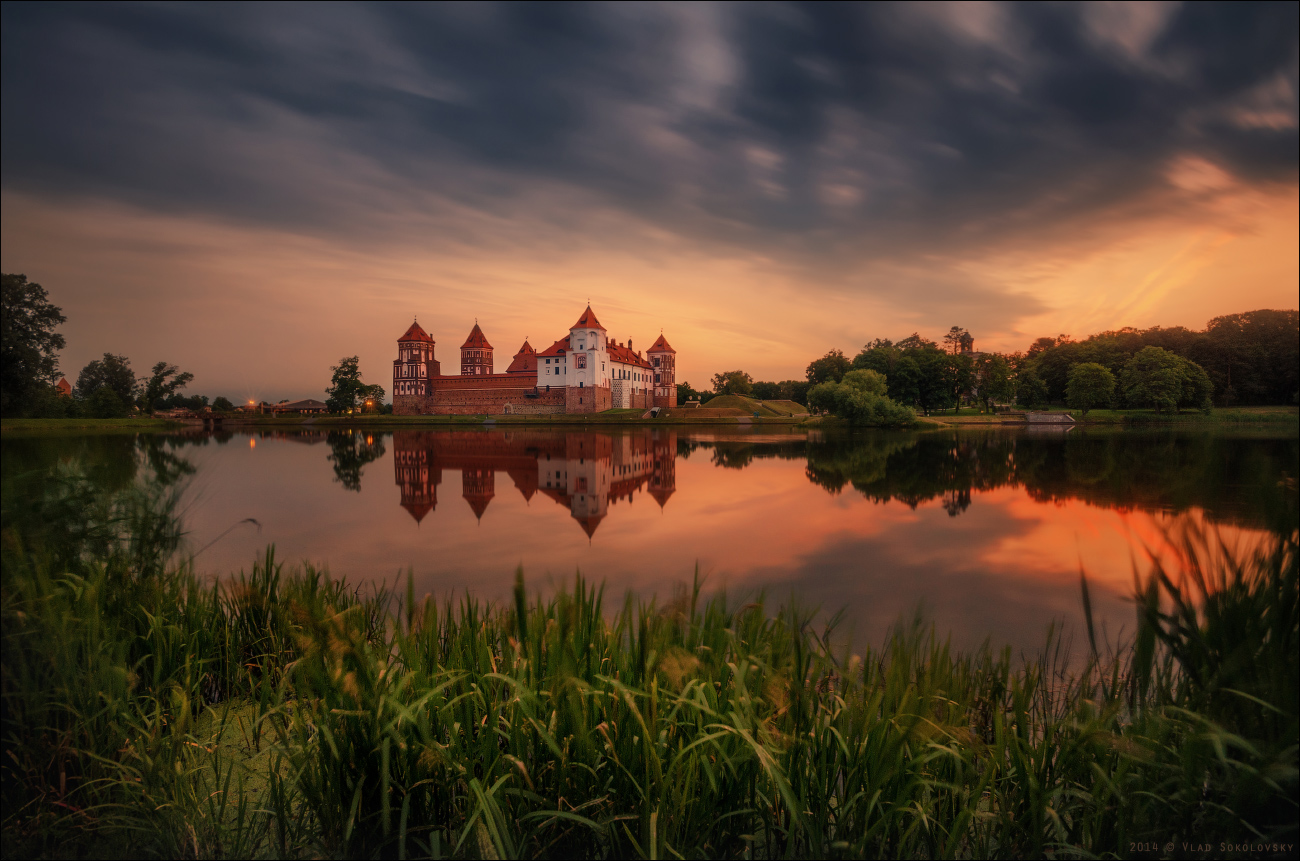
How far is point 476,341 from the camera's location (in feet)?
314

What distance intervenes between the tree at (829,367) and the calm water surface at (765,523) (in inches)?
2982

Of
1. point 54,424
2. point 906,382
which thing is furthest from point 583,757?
point 906,382

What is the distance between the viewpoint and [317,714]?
2.37 metres

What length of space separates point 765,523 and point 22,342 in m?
8.20

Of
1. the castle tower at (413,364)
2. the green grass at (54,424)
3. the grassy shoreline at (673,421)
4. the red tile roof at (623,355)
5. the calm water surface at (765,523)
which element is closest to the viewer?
the calm water surface at (765,523)

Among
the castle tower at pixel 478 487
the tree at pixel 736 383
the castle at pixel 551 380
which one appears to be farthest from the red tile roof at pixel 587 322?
the castle tower at pixel 478 487

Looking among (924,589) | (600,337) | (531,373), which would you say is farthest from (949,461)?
(531,373)

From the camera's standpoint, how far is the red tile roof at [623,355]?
8100 centimetres

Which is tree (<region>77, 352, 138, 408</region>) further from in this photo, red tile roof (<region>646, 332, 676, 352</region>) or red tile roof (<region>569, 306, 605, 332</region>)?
red tile roof (<region>646, 332, 676, 352</region>)

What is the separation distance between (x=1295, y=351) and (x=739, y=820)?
8.00 ft

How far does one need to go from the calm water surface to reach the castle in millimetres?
60871

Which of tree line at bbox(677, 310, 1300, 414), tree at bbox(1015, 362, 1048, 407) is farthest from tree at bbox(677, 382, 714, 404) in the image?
tree at bbox(1015, 362, 1048, 407)

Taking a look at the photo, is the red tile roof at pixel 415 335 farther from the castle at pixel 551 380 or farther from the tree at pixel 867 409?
the tree at pixel 867 409

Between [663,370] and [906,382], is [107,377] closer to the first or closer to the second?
[906,382]
